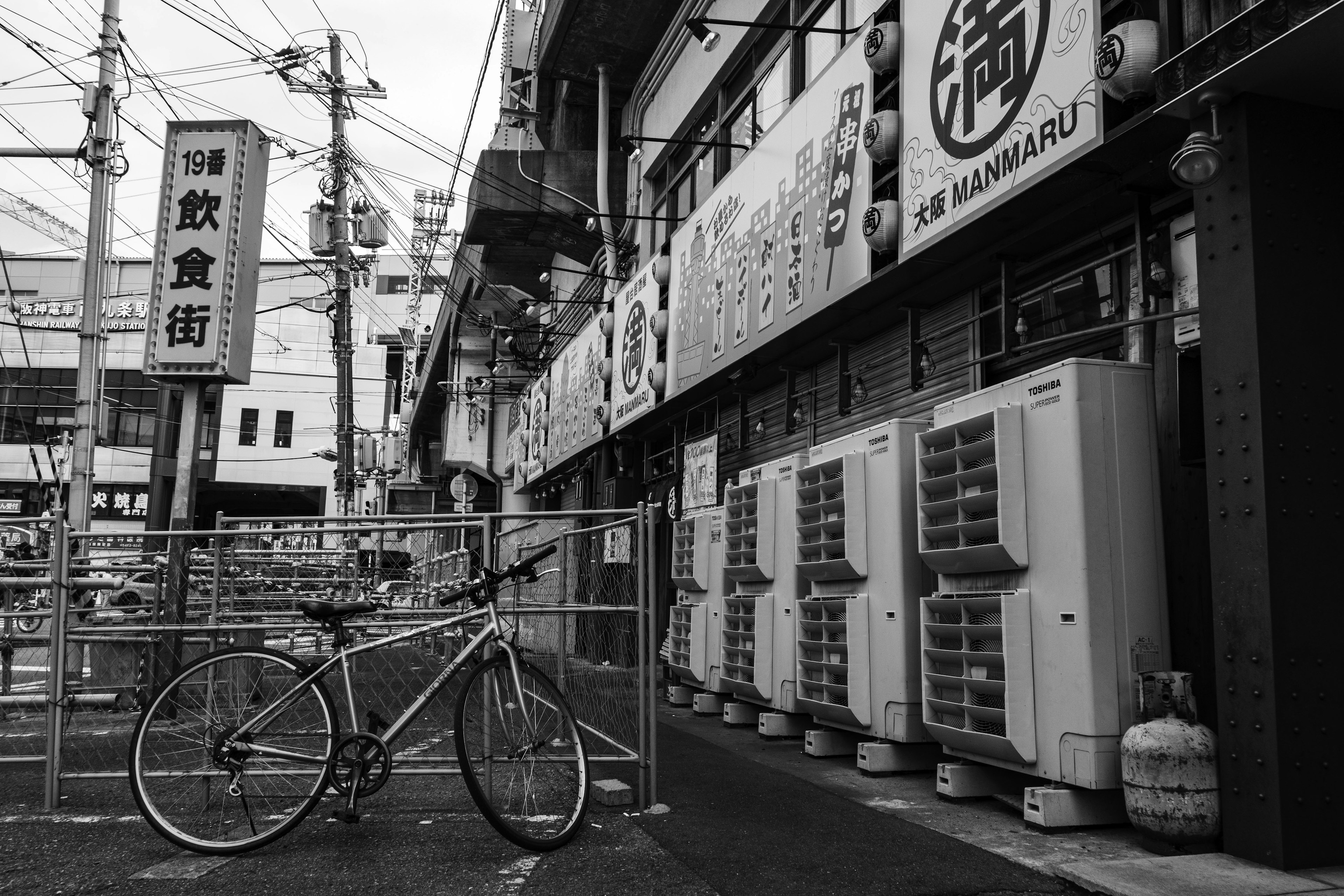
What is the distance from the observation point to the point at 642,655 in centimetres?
555

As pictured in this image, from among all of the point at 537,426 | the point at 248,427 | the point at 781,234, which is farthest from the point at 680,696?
the point at 248,427

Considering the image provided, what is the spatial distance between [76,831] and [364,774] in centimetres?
158

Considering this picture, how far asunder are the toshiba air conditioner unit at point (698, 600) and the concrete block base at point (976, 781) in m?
3.88

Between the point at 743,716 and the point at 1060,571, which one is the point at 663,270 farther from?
the point at 1060,571

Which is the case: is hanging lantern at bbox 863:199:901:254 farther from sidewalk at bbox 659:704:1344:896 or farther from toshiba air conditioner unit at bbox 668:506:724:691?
sidewalk at bbox 659:704:1344:896

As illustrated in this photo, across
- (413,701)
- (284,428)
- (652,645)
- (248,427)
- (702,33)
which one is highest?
(284,428)

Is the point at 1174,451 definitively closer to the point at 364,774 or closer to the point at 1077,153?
the point at 1077,153

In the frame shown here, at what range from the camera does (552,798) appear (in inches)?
191

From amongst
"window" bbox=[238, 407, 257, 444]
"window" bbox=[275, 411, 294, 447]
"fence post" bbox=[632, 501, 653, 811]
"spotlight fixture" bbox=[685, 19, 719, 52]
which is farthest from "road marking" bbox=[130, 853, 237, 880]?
"window" bbox=[275, 411, 294, 447]

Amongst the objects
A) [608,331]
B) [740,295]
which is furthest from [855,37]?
[608,331]

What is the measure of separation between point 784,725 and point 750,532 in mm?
1668

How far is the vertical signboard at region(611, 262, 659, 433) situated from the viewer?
14.4m

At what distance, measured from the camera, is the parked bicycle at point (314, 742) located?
4762mm

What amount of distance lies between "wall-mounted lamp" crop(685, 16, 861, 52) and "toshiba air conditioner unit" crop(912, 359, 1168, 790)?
4.62 m
